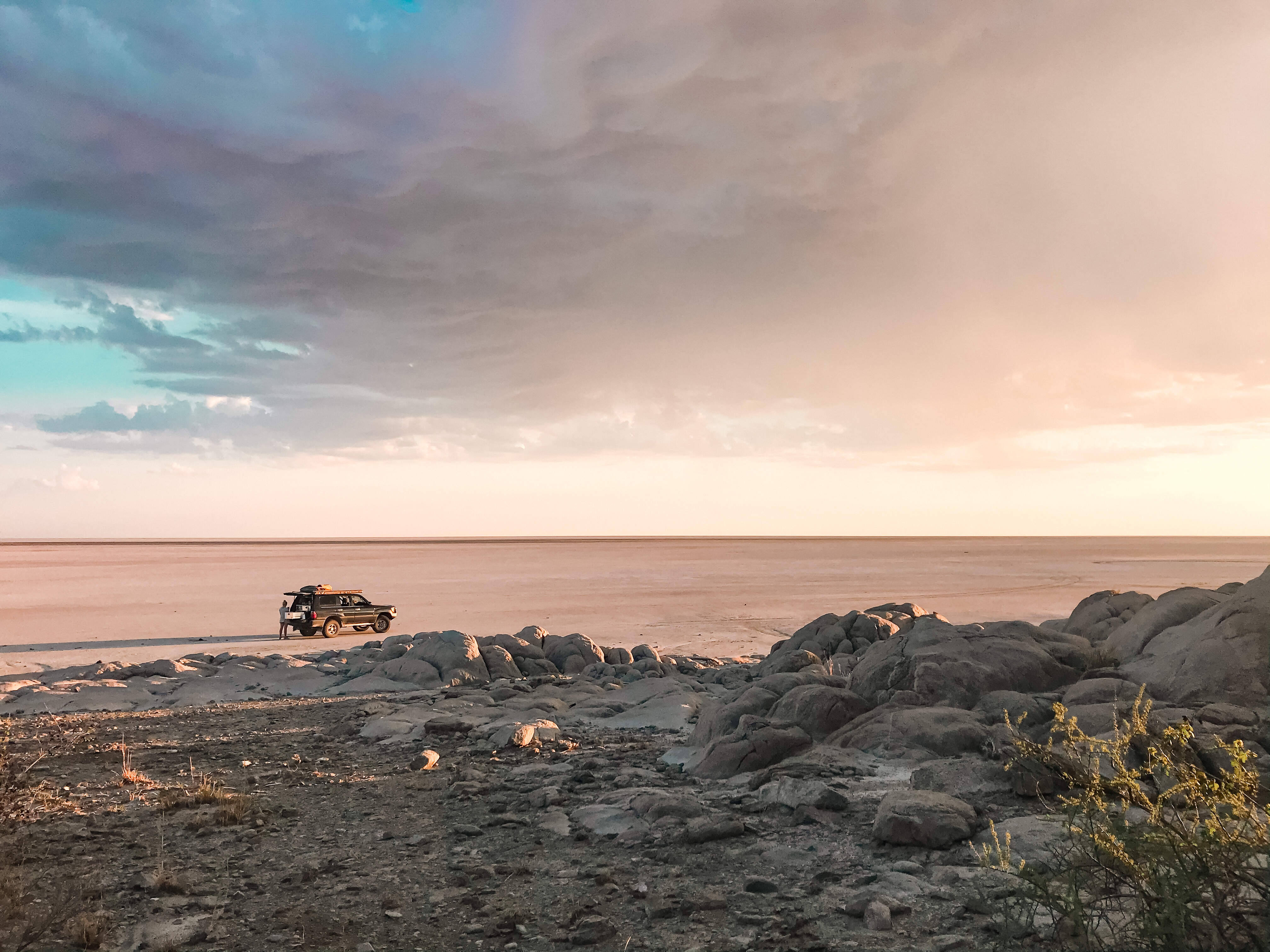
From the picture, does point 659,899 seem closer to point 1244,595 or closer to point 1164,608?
point 1244,595

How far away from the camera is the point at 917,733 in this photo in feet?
34.4

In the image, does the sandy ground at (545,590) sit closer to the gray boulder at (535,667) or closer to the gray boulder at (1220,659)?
the gray boulder at (535,667)

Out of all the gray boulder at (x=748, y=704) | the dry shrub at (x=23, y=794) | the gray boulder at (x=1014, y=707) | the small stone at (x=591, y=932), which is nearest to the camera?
the small stone at (x=591, y=932)

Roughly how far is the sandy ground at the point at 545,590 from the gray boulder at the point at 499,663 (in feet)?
24.9

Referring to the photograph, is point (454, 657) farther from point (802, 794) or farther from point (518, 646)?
point (802, 794)

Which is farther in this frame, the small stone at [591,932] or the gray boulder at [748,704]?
the gray boulder at [748,704]

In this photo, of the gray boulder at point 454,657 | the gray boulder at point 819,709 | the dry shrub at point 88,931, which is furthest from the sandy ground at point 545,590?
the dry shrub at point 88,931

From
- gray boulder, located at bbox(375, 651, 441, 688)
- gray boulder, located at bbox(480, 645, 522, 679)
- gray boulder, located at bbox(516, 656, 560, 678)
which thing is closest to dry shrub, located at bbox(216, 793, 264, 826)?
gray boulder, located at bbox(375, 651, 441, 688)

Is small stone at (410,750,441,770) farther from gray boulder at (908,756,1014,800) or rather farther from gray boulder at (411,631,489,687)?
gray boulder at (411,631,489,687)

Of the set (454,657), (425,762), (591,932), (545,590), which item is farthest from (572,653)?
(545,590)

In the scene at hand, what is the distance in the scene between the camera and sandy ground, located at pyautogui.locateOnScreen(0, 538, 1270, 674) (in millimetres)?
29688

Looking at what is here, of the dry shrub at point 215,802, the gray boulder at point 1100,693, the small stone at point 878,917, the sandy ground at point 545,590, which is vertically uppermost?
the gray boulder at point 1100,693

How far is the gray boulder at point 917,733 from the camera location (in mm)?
10078

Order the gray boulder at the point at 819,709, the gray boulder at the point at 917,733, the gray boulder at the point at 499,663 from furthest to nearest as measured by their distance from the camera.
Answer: the gray boulder at the point at 499,663 → the gray boulder at the point at 819,709 → the gray boulder at the point at 917,733
